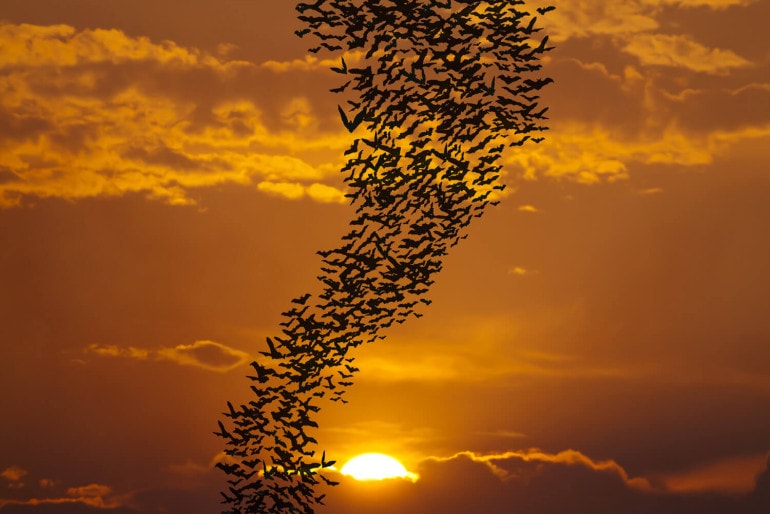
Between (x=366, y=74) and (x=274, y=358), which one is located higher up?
(x=366, y=74)

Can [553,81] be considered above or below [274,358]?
above

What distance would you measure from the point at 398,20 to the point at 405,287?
151 inches

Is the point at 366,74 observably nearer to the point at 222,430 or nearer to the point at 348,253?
the point at 348,253

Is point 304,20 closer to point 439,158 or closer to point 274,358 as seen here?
point 439,158

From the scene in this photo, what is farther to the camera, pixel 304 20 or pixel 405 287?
pixel 405 287

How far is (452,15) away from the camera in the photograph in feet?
46.5

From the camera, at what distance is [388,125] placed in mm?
14078

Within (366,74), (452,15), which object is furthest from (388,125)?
(452,15)

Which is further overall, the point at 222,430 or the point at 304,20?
the point at 222,430

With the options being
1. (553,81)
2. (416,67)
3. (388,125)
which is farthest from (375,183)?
(553,81)

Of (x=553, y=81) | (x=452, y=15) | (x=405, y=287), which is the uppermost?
(x=452, y=15)

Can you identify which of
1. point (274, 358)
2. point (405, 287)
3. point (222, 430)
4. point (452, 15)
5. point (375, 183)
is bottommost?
point (222, 430)

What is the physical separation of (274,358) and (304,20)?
189 inches

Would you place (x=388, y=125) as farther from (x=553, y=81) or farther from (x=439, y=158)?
(x=553, y=81)
